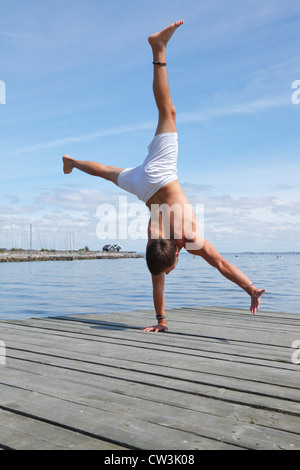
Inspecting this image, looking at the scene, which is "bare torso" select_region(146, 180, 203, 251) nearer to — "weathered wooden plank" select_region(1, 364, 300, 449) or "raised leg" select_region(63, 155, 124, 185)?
"raised leg" select_region(63, 155, 124, 185)

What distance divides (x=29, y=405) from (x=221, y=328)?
8.80 ft

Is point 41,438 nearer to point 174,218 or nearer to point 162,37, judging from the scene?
point 174,218

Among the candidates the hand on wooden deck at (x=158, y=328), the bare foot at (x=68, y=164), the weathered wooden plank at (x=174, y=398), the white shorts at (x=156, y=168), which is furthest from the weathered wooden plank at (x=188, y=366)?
the bare foot at (x=68, y=164)

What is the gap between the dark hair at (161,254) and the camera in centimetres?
369

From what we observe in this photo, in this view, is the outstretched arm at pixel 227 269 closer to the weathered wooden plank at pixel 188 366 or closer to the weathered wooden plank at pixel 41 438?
the weathered wooden plank at pixel 188 366

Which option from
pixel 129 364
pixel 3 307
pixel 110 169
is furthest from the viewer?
pixel 3 307

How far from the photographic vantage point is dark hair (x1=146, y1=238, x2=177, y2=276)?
12.1 feet

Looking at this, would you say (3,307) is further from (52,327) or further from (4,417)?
(4,417)

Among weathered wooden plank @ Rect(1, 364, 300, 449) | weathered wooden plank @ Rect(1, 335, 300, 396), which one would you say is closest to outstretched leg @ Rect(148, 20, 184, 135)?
weathered wooden plank @ Rect(1, 335, 300, 396)

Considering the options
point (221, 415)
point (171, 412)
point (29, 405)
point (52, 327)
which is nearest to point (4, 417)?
point (29, 405)

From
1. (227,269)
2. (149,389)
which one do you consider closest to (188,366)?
(149,389)

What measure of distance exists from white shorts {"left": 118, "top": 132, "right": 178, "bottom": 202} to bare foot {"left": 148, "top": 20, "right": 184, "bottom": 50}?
0.82m

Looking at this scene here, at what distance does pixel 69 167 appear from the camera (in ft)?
16.1

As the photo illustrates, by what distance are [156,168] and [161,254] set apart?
0.84 meters
